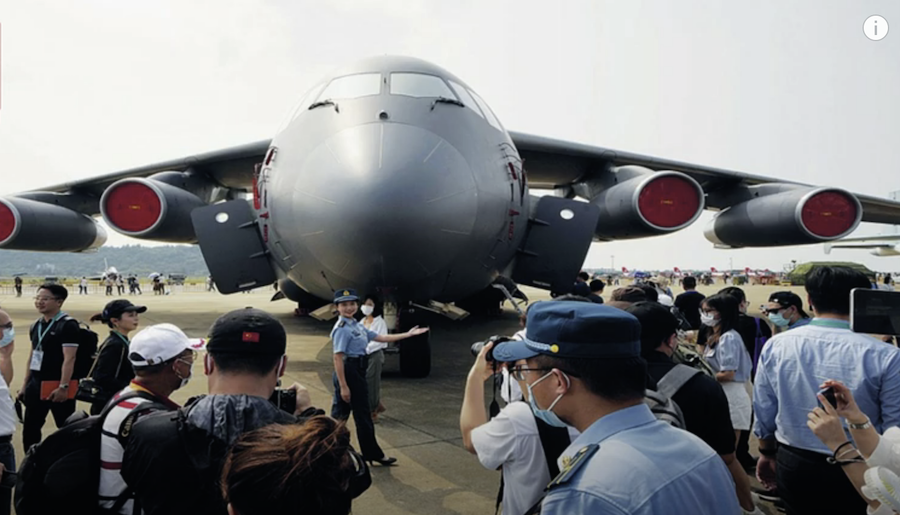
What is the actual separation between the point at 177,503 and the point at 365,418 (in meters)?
2.65

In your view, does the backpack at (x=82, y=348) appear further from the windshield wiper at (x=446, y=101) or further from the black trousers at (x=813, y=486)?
the black trousers at (x=813, y=486)

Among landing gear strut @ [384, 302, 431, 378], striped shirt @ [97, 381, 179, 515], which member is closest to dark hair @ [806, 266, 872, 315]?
striped shirt @ [97, 381, 179, 515]

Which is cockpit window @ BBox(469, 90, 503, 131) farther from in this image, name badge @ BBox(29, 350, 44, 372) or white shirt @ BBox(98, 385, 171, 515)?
white shirt @ BBox(98, 385, 171, 515)

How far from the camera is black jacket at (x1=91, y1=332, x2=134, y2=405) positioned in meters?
3.64

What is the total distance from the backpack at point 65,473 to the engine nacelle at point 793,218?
31.4 feet

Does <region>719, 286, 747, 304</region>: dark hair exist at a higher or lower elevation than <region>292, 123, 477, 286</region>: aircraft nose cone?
lower

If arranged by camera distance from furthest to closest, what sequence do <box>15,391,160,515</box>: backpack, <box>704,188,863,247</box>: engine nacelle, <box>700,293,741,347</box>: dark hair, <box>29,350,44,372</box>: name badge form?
<box>704,188,863,247</box>: engine nacelle < <box>29,350,44,372</box>: name badge < <box>700,293,741,347</box>: dark hair < <box>15,391,160,515</box>: backpack

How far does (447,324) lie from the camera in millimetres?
13406

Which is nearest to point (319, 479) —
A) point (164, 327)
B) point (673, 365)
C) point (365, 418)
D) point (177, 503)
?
point (177, 503)

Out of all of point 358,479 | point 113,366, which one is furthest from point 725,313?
point 113,366

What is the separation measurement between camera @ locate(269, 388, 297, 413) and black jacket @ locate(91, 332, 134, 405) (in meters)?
1.91

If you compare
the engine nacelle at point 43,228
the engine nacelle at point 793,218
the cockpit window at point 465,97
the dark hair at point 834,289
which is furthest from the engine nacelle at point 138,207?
the engine nacelle at point 793,218

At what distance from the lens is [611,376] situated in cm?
148

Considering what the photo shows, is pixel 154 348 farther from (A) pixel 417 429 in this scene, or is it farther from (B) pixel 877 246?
(B) pixel 877 246
